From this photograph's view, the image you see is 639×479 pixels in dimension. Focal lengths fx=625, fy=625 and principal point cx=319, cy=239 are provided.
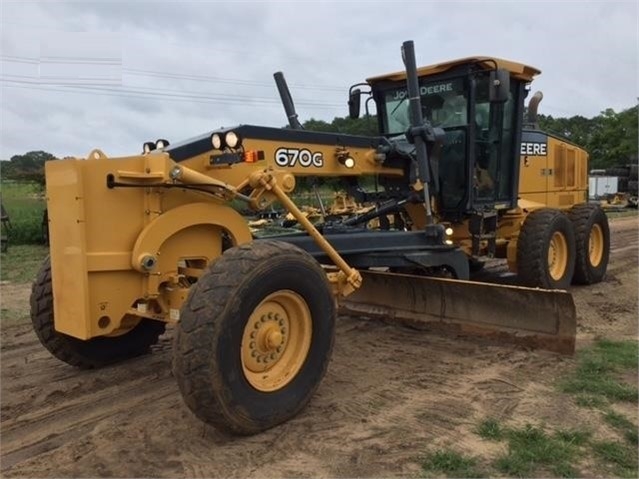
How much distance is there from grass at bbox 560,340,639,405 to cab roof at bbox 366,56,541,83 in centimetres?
305

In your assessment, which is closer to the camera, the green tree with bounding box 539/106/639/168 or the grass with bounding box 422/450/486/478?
the grass with bounding box 422/450/486/478

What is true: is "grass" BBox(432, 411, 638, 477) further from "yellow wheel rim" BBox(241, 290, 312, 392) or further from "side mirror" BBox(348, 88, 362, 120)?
"side mirror" BBox(348, 88, 362, 120)

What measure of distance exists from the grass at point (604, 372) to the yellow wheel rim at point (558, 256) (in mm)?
2069

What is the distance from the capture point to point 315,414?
13.3ft

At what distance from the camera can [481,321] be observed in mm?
5742

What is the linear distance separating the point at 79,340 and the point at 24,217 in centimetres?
Result: 1147

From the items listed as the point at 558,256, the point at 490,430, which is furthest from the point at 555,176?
the point at 490,430

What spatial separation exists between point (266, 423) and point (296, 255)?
103 cm

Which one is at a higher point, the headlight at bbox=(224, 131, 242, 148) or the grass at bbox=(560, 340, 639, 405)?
the headlight at bbox=(224, 131, 242, 148)

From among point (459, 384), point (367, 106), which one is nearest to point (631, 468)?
point (459, 384)

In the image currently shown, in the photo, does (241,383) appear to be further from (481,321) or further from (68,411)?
(481,321)

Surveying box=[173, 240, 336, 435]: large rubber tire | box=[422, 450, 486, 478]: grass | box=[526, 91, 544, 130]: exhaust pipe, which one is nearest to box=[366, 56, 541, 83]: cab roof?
box=[526, 91, 544, 130]: exhaust pipe

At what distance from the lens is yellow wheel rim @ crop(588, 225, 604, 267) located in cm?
894

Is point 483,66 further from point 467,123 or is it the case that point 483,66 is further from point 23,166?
point 23,166
